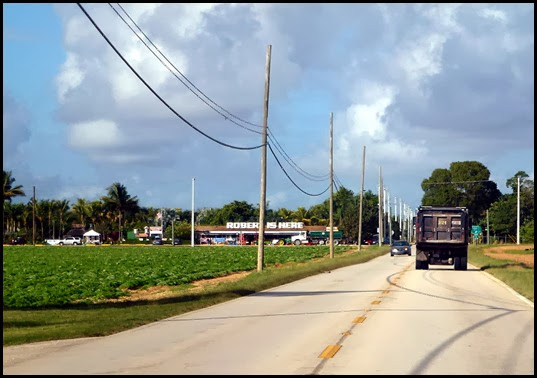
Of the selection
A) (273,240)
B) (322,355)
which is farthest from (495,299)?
(273,240)

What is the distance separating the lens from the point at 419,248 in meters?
47.2

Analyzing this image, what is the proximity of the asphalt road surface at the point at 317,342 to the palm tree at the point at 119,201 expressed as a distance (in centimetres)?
12195

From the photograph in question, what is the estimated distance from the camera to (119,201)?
481ft

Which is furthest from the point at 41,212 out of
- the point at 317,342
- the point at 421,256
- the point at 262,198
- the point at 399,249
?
the point at 317,342

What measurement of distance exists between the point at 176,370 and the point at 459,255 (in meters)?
36.5

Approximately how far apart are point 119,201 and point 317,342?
13335cm

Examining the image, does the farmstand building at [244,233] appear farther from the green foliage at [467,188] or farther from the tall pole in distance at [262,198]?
the tall pole in distance at [262,198]

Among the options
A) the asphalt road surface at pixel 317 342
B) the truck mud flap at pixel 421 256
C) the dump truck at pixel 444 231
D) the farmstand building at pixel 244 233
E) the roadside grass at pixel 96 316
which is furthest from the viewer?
the farmstand building at pixel 244 233

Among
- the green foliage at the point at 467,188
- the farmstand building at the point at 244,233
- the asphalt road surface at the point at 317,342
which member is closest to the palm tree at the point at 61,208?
the farmstand building at the point at 244,233

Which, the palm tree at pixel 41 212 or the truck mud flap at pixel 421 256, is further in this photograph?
the palm tree at pixel 41 212

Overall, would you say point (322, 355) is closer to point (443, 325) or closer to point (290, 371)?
point (290, 371)

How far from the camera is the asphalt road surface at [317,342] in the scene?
12.7m

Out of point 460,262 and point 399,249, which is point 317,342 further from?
point 399,249

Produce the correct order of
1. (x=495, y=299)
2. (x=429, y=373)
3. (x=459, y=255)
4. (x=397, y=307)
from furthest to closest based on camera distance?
1. (x=459, y=255)
2. (x=495, y=299)
3. (x=397, y=307)
4. (x=429, y=373)
